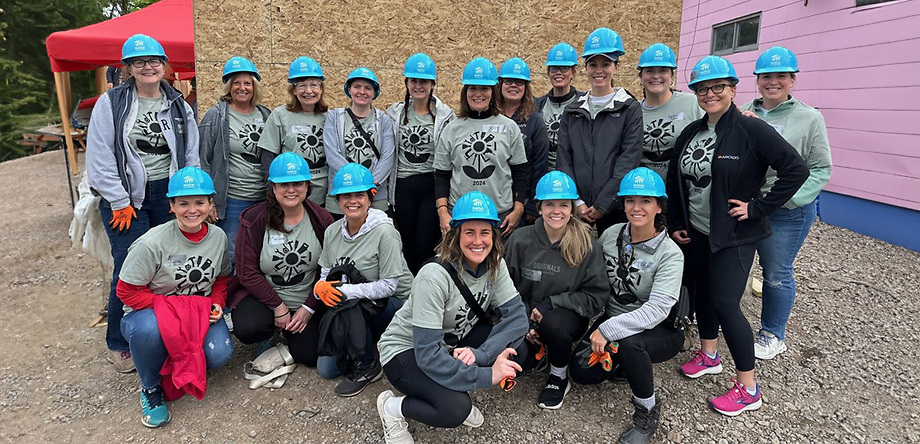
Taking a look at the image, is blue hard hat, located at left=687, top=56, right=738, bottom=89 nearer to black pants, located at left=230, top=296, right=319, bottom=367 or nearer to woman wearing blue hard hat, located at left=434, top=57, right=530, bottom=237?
woman wearing blue hard hat, located at left=434, top=57, right=530, bottom=237

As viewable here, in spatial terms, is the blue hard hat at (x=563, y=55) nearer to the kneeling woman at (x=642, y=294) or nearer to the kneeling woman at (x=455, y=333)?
the kneeling woman at (x=642, y=294)

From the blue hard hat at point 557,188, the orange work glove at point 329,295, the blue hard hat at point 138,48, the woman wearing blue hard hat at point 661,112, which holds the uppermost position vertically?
the blue hard hat at point 138,48

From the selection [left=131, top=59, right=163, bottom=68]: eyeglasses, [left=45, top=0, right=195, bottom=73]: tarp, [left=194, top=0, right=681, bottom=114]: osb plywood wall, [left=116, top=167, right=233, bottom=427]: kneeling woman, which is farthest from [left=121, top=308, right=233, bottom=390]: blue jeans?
[left=45, top=0, right=195, bottom=73]: tarp

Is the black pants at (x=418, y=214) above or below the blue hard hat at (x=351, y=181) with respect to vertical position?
below

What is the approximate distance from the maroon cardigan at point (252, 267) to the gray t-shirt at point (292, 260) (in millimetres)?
61

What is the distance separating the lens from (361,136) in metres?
4.19

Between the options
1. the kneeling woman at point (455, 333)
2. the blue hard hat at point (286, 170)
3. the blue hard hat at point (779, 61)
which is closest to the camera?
the kneeling woman at point (455, 333)

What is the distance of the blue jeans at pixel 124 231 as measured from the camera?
3711 millimetres

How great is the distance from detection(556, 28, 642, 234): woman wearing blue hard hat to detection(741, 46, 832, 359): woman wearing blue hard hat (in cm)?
101

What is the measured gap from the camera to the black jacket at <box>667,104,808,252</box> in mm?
3113

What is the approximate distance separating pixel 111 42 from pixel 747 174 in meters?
9.67

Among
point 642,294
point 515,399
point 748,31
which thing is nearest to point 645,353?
point 642,294

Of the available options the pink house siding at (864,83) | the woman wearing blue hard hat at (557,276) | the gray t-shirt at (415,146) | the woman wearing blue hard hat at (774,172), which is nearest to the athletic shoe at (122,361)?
the gray t-shirt at (415,146)

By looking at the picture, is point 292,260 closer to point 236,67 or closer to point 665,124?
point 236,67
